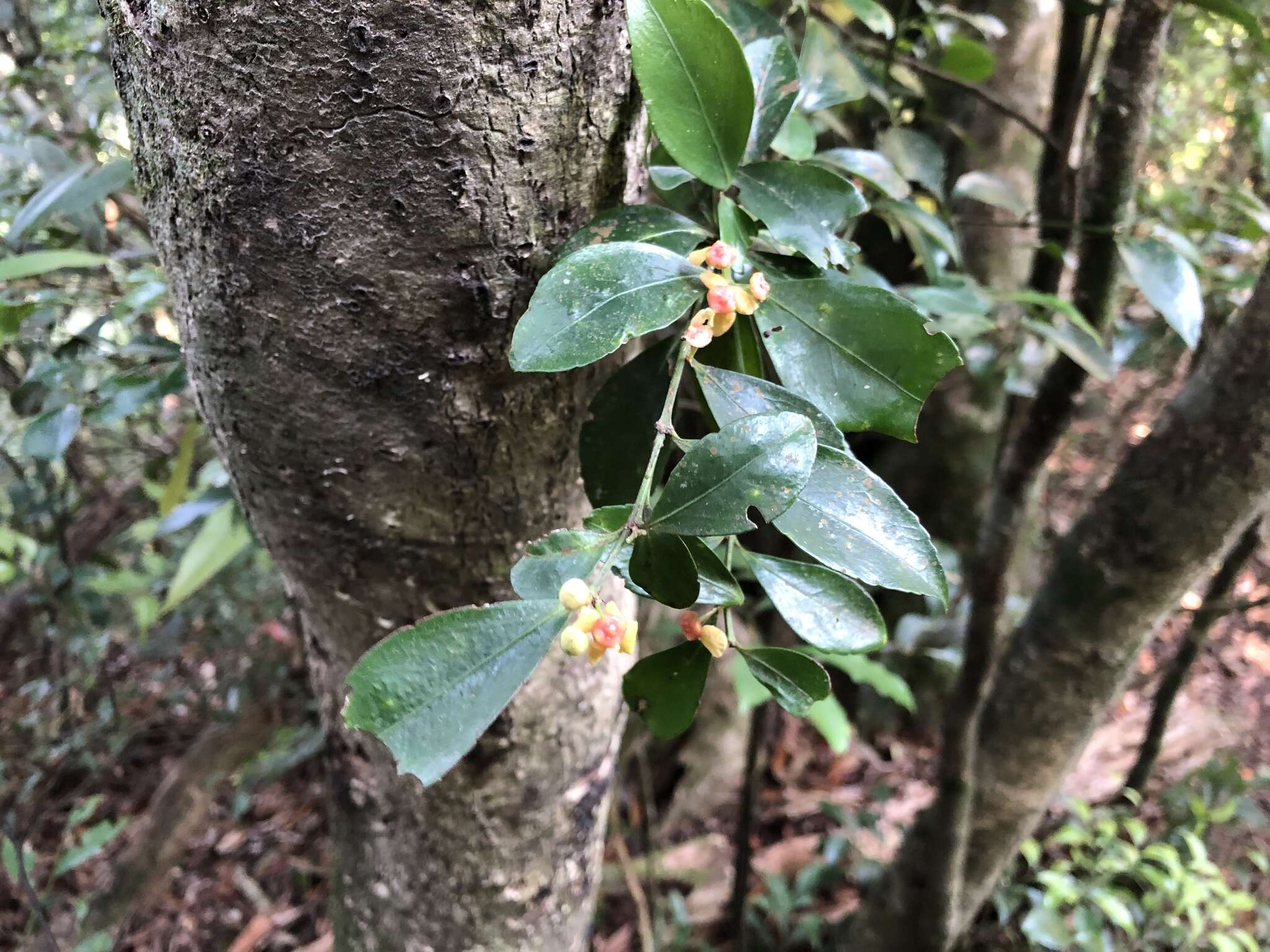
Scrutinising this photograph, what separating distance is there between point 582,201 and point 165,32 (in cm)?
19

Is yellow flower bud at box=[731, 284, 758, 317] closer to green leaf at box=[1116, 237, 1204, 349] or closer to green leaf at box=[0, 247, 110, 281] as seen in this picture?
green leaf at box=[1116, 237, 1204, 349]

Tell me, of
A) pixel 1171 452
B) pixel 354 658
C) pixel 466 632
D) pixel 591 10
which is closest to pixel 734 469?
pixel 466 632

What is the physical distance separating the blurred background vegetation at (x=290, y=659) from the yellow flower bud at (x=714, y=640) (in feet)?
1.22

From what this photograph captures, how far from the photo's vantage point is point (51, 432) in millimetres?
700

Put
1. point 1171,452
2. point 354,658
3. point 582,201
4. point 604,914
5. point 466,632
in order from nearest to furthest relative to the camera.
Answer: point 466,632 < point 582,201 < point 354,658 < point 1171,452 < point 604,914

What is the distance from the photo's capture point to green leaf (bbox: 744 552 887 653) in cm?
32

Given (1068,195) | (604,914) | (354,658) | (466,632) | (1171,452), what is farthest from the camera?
(604,914)

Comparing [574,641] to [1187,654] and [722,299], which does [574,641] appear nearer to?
[722,299]

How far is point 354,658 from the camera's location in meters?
0.54

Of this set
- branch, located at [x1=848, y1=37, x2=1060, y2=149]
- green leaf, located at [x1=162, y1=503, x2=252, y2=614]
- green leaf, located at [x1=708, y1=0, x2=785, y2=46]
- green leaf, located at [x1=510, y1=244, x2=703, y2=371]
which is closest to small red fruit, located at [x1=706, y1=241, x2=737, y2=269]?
green leaf, located at [x1=510, y1=244, x2=703, y2=371]

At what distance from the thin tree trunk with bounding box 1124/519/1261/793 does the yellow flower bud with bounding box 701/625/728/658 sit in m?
1.00

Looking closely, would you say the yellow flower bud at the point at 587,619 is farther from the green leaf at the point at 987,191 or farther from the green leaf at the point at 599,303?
the green leaf at the point at 987,191

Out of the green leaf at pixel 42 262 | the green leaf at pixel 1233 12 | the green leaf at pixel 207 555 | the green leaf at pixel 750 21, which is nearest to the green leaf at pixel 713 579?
the green leaf at pixel 750 21

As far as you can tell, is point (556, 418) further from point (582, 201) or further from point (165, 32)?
point (165, 32)
